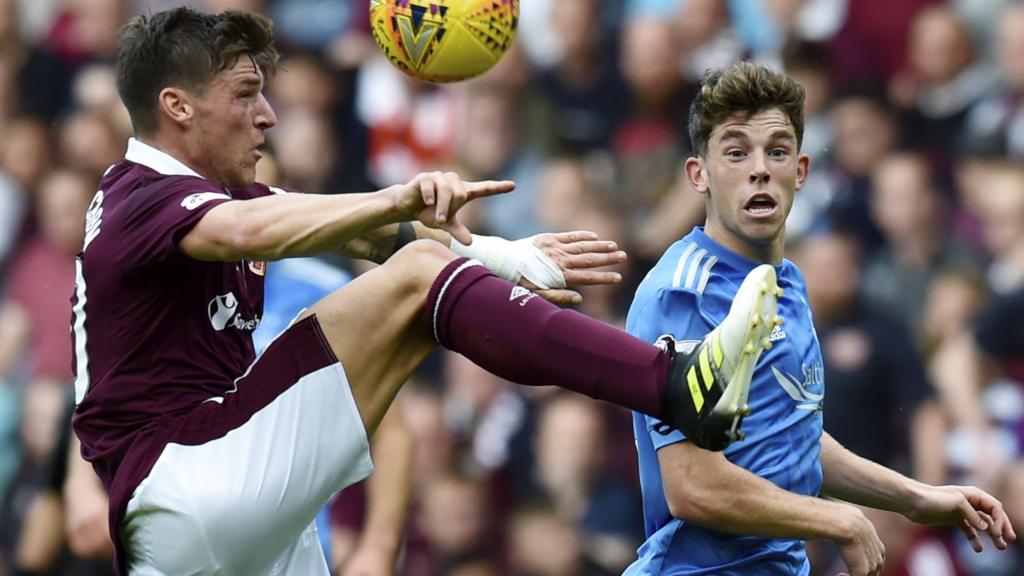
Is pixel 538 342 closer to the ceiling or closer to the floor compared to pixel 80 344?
closer to the ceiling

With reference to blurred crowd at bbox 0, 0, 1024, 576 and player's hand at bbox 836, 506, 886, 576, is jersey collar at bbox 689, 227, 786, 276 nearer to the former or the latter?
player's hand at bbox 836, 506, 886, 576

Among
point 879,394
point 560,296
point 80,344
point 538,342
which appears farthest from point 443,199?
point 879,394

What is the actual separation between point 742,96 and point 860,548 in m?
1.30

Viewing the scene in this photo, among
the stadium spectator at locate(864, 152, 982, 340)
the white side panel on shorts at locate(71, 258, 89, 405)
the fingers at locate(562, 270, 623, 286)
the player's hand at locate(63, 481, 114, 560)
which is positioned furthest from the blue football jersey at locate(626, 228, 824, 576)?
the stadium spectator at locate(864, 152, 982, 340)

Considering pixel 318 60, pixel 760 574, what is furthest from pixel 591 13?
pixel 760 574

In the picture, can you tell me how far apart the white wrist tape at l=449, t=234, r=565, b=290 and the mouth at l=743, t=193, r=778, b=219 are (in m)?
0.55

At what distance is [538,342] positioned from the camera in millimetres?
4344

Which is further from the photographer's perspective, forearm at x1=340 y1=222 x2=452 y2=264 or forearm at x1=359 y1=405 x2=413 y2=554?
forearm at x1=359 y1=405 x2=413 y2=554

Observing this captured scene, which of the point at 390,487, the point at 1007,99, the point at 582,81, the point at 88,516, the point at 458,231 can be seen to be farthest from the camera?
the point at 582,81

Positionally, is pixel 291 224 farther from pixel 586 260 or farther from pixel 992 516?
pixel 992 516

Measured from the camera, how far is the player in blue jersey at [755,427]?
14.4 ft

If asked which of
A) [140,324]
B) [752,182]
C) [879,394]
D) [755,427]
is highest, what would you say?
[752,182]

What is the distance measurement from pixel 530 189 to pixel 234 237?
166 inches

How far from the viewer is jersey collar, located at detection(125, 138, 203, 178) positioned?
15.7ft
